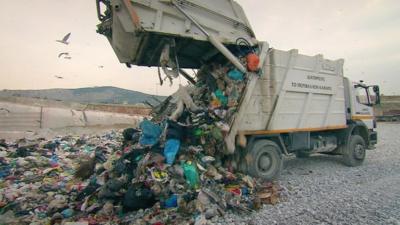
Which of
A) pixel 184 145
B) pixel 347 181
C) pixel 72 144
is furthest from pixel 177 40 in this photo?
pixel 72 144

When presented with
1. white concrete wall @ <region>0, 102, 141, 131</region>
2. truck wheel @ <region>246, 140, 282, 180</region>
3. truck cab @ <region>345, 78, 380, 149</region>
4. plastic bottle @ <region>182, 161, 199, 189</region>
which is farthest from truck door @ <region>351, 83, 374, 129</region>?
white concrete wall @ <region>0, 102, 141, 131</region>

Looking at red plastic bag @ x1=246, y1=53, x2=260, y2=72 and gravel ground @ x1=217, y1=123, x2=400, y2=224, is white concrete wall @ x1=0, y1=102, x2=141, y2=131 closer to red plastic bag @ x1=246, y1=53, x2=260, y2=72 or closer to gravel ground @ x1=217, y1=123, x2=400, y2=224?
gravel ground @ x1=217, y1=123, x2=400, y2=224

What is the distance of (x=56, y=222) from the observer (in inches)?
137

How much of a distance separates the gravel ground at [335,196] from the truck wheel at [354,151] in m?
0.17

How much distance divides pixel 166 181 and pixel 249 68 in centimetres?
211

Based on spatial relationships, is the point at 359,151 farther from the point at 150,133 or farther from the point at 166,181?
the point at 166,181

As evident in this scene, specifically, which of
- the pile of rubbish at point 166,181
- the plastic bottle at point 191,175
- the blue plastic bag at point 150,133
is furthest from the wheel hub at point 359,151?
the blue plastic bag at point 150,133

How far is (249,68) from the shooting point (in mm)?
4621

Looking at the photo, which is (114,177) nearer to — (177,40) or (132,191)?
(132,191)

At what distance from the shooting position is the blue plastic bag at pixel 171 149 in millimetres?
4051

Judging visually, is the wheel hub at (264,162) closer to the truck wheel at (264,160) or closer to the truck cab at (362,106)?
the truck wheel at (264,160)

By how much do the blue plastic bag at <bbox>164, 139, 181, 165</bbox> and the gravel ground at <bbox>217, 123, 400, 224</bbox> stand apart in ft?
3.54

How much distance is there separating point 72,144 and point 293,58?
7.09m

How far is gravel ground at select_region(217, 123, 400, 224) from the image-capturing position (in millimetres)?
3354
